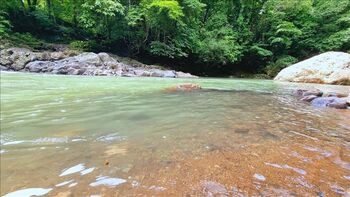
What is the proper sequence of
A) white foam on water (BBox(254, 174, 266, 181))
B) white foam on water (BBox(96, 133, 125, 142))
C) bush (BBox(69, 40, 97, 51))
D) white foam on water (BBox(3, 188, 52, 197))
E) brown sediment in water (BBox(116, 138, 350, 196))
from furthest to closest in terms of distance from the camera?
bush (BBox(69, 40, 97, 51)) → white foam on water (BBox(96, 133, 125, 142)) → white foam on water (BBox(254, 174, 266, 181)) → brown sediment in water (BBox(116, 138, 350, 196)) → white foam on water (BBox(3, 188, 52, 197))

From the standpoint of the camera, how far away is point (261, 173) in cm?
199

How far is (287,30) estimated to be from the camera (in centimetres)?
2070

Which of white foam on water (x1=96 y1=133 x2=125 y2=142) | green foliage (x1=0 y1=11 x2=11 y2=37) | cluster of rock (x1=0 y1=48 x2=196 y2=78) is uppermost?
green foliage (x1=0 y1=11 x2=11 y2=37)

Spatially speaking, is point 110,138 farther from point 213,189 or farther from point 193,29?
point 193,29

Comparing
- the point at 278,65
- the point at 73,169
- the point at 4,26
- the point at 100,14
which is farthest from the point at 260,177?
the point at 278,65

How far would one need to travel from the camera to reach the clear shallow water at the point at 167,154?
1754 millimetres

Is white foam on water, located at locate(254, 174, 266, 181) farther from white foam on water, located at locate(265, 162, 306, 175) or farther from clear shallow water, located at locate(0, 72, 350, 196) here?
white foam on water, located at locate(265, 162, 306, 175)

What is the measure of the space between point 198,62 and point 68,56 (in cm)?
959

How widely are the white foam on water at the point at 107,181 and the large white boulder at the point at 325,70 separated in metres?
14.2

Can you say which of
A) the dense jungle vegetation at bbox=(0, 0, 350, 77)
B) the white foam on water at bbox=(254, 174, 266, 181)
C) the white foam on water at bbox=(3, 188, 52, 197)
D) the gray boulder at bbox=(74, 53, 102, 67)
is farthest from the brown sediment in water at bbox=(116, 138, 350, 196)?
the dense jungle vegetation at bbox=(0, 0, 350, 77)

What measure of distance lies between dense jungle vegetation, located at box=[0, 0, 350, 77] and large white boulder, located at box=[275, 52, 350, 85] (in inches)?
238

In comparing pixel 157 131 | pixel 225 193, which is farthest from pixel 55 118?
pixel 225 193

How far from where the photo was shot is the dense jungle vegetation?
17.9m

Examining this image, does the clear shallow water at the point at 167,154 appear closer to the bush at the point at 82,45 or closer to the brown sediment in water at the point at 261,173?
the brown sediment in water at the point at 261,173
